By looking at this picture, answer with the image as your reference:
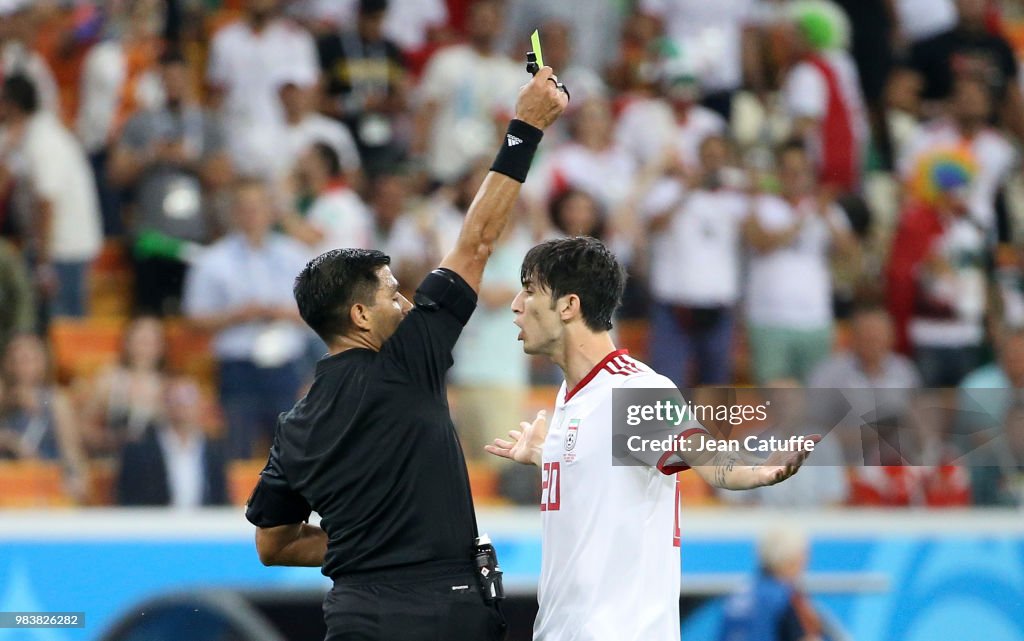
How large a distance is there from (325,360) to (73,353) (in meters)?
5.50

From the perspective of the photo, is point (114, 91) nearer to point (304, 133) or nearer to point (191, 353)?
point (304, 133)

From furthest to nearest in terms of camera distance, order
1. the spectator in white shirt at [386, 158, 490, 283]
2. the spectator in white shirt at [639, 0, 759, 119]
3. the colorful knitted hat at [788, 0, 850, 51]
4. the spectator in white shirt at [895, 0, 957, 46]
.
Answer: the spectator in white shirt at [895, 0, 957, 46] → the colorful knitted hat at [788, 0, 850, 51] → the spectator in white shirt at [639, 0, 759, 119] → the spectator in white shirt at [386, 158, 490, 283]

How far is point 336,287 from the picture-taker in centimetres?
449

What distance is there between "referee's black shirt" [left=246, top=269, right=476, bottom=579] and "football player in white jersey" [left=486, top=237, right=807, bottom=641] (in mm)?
263

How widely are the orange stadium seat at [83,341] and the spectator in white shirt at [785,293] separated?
413 cm

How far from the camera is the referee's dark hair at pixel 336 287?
4.49 metres

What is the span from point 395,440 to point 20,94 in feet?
20.6

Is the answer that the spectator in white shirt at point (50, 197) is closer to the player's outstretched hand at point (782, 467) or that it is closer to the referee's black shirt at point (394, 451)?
the referee's black shirt at point (394, 451)

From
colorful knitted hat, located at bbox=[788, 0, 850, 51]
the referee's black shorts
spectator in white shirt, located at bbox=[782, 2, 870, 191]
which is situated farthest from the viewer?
colorful knitted hat, located at bbox=[788, 0, 850, 51]

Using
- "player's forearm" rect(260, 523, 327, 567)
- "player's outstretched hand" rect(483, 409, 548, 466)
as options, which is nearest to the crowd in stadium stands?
"player's outstretched hand" rect(483, 409, 548, 466)

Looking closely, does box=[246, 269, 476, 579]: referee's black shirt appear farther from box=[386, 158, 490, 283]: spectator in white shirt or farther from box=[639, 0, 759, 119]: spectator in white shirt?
box=[639, 0, 759, 119]: spectator in white shirt

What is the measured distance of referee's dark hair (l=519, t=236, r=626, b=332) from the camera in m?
4.56

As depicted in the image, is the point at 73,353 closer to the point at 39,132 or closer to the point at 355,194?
the point at 39,132

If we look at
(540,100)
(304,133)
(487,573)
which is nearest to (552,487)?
(487,573)
